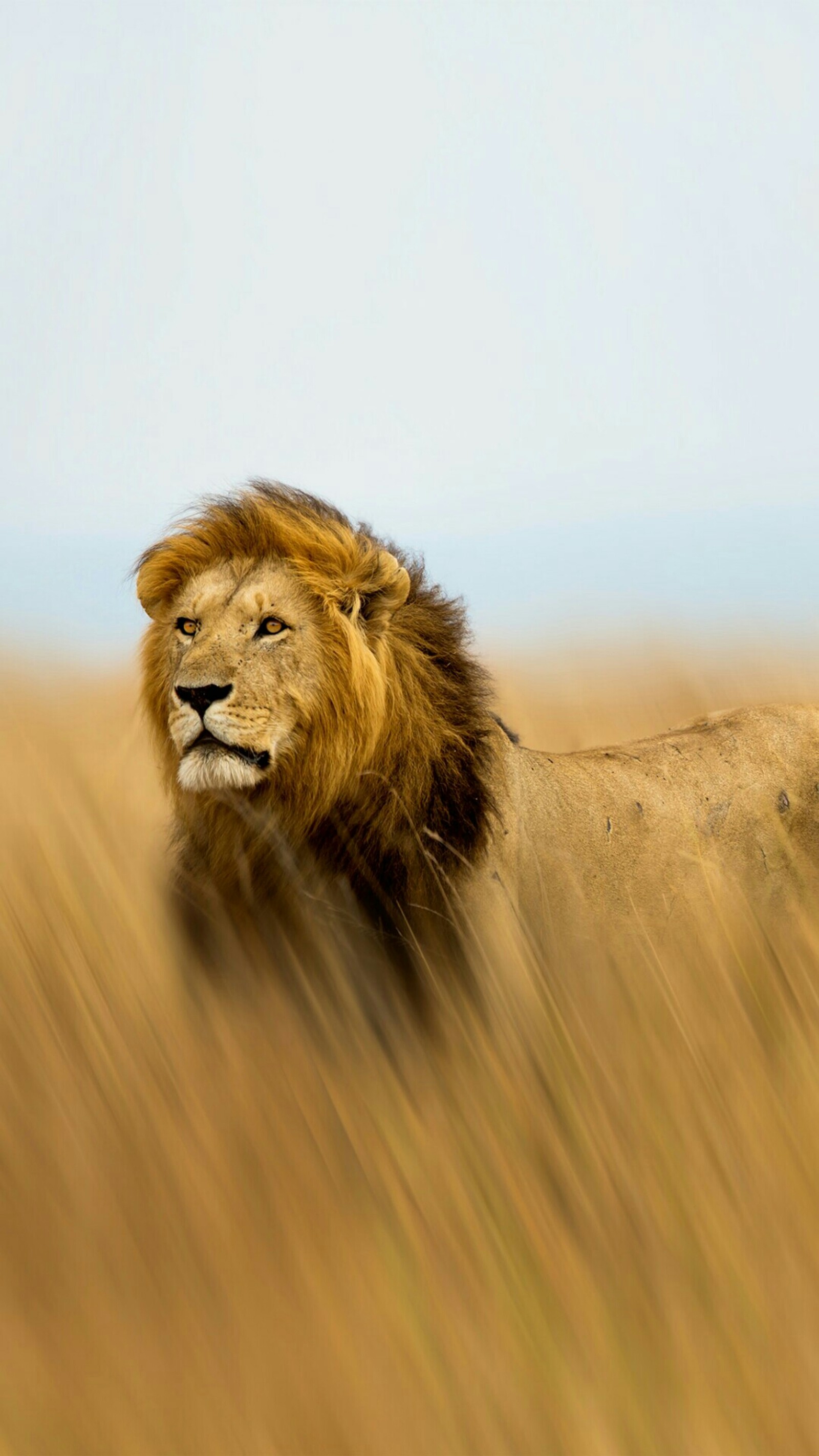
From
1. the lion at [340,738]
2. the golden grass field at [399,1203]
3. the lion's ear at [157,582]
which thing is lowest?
the golden grass field at [399,1203]

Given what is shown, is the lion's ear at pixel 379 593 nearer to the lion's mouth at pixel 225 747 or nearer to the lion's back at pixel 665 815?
the lion's mouth at pixel 225 747

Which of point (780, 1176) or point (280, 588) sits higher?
point (280, 588)

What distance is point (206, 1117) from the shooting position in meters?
2.63

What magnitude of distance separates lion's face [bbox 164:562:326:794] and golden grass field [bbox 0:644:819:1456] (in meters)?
0.45

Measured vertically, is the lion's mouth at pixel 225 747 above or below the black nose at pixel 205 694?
below

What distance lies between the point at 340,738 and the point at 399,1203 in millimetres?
1387

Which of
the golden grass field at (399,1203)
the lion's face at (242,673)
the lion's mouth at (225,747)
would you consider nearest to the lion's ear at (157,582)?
the lion's face at (242,673)

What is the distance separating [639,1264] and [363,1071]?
2.34ft

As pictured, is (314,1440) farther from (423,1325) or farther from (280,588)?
(280,588)

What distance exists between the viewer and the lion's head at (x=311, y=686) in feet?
10.8

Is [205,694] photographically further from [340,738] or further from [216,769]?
[340,738]

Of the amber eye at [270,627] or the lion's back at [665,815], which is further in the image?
the lion's back at [665,815]

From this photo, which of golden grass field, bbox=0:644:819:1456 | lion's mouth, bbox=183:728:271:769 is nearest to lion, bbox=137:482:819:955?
lion's mouth, bbox=183:728:271:769

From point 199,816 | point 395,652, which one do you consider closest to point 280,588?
point 395,652
